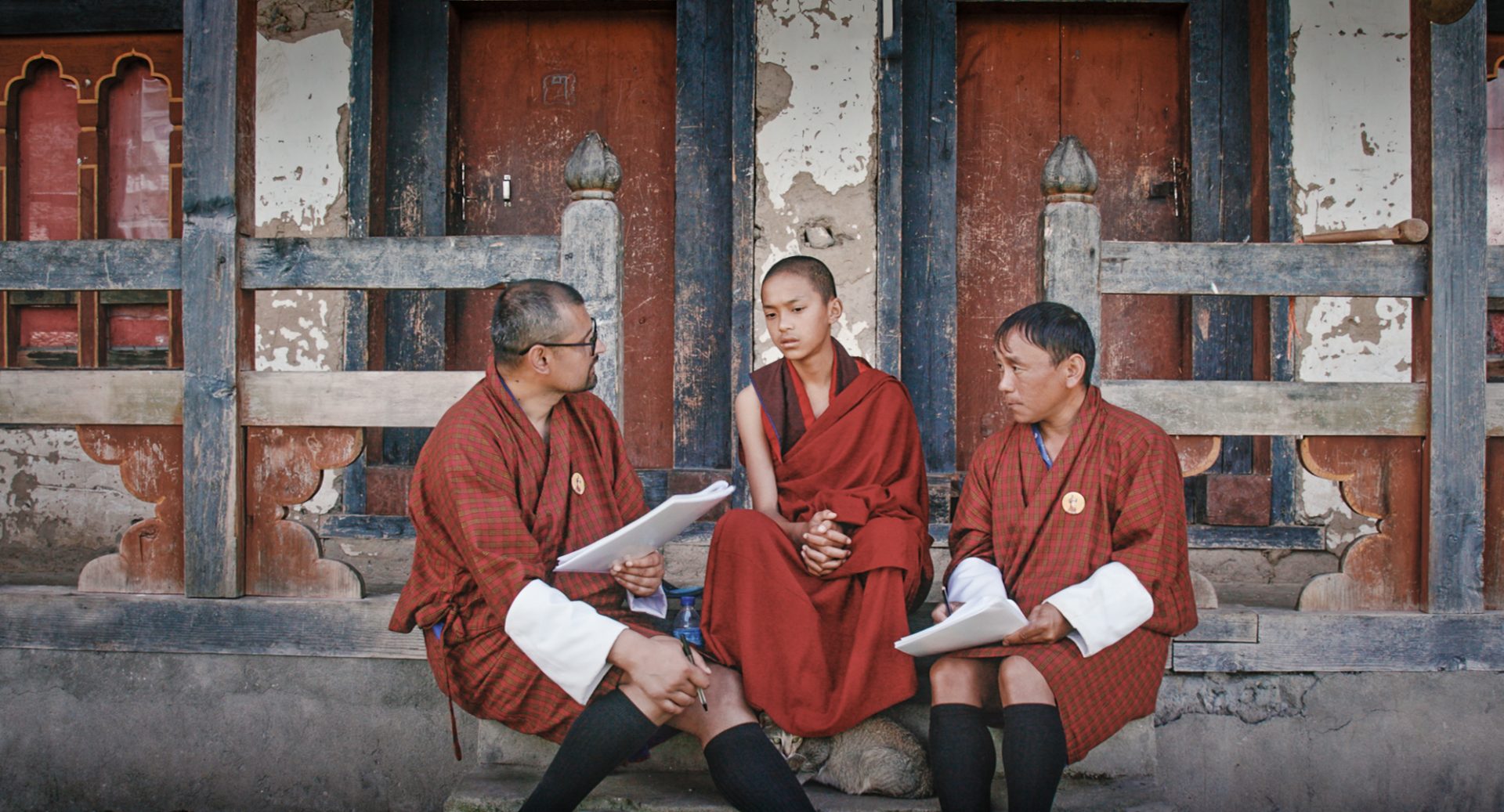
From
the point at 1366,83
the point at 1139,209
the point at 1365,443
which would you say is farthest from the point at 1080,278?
the point at 1366,83

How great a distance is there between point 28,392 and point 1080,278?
3.19m

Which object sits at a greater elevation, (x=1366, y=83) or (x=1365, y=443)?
(x=1366, y=83)

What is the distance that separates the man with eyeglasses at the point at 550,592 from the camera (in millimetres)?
2363

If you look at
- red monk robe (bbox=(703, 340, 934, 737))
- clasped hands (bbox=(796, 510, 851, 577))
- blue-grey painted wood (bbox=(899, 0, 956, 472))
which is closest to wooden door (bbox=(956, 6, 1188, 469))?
blue-grey painted wood (bbox=(899, 0, 956, 472))

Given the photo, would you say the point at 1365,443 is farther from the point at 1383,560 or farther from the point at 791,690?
the point at 791,690

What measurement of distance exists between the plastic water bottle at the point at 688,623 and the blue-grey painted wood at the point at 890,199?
5.93 ft

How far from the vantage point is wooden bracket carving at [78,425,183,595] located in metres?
3.22

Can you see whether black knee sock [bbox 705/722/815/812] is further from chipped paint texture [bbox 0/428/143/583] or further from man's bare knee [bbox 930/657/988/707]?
chipped paint texture [bbox 0/428/143/583]

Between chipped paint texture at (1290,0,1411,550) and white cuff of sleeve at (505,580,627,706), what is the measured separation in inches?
138

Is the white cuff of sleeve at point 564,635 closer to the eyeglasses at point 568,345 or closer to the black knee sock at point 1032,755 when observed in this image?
the eyeglasses at point 568,345

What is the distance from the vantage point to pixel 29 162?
5.19 metres

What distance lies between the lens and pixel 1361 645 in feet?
10.0

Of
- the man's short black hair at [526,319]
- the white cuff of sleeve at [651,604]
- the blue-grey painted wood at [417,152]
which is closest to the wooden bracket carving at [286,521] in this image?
the man's short black hair at [526,319]

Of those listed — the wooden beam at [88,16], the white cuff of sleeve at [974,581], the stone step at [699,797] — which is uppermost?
the wooden beam at [88,16]
